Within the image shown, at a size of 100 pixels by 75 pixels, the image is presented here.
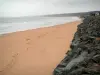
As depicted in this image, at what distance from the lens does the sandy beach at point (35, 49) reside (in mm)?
2957

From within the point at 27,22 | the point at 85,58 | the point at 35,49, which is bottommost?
the point at 35,49

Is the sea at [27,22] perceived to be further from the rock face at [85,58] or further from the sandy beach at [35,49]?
the rock face at [85,58]

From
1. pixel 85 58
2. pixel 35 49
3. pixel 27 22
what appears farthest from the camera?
pixel 27 22

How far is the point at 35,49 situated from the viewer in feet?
11.6

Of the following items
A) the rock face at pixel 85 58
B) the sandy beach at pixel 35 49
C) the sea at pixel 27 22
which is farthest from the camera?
the sea at pixel 27 22

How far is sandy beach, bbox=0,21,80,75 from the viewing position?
2.96 m

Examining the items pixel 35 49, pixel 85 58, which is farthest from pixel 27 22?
pixel 85 58

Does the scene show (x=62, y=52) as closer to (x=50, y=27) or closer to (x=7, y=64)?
(x=7, y=64)

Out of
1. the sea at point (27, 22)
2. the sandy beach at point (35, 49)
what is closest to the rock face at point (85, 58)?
the sandy beach at point (35, 49)

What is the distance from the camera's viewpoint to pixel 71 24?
15.5 ft

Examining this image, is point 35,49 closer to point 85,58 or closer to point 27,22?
point 85,58

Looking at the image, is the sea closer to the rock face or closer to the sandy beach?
the sandy beach

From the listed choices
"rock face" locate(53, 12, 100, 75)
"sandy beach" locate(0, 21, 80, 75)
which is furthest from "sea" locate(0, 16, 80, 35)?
"rock face" locate(53, 12, 100, 75)

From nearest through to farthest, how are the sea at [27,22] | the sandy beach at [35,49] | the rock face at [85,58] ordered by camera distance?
the rock face at [85,58] → the sandy beach at [35,49] → the sea at [27,22]
